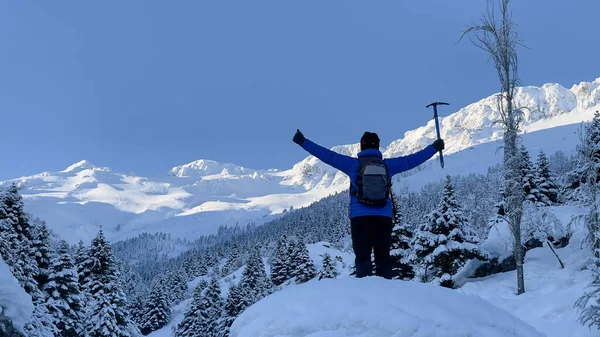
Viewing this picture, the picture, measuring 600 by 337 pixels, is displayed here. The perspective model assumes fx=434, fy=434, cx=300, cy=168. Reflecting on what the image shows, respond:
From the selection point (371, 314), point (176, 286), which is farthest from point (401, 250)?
point (176, 286)

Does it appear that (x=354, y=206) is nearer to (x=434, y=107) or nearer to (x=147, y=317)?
(x=434, y=107)

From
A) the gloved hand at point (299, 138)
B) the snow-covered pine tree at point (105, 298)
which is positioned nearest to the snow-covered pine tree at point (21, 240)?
the snow-covered pine tree at point (105, 298)

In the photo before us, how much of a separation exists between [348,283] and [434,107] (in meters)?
5.51

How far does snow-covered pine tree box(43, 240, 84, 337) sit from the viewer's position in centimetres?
2100

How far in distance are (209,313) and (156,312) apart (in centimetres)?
2350

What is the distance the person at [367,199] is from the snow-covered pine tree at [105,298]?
2108 centimetres

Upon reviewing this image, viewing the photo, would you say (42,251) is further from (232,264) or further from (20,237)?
(232,264)

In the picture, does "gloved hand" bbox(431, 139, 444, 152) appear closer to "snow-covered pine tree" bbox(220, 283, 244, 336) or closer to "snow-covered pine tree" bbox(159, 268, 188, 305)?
"snow-covered pine tree" bbox(220, 283, 244, 336)

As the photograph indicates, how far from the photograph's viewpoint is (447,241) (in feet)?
74.6

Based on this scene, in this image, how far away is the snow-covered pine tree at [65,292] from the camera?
827 inches

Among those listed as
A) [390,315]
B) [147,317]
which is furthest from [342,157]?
[147,317]

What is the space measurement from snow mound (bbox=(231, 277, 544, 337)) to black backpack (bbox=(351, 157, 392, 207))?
4.19 ft

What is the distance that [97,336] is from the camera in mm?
22625

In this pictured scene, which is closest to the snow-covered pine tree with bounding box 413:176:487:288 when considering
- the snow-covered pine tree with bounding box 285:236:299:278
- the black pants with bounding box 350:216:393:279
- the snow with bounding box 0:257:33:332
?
the black pants with bounding box 350:216:393:279
